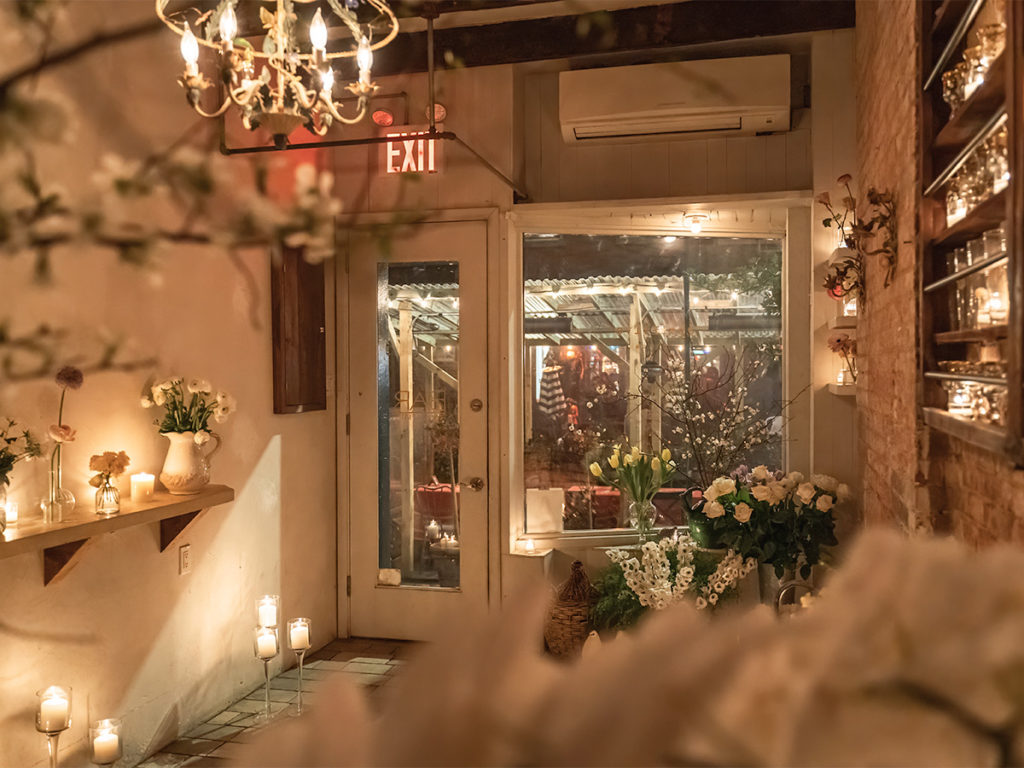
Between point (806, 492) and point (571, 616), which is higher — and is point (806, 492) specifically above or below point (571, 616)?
above

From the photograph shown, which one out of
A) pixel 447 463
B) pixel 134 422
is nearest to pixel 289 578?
pixel 447 463

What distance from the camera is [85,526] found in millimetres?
2514

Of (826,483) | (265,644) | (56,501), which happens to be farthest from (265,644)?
(826,483)

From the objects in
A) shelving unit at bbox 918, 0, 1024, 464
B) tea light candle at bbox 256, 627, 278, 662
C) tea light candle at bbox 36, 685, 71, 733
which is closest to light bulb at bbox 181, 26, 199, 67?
shelving unit at bbox 918, 0, 1024, 464

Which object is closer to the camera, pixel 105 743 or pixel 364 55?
pixel 364 55

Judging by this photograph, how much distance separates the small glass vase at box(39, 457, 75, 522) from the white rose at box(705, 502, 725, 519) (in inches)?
93.3

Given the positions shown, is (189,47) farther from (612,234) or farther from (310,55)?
(612,234)

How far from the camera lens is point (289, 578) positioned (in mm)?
4125

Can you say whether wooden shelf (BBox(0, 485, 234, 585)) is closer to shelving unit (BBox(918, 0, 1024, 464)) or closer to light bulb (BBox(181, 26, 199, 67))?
light bulb (BBox(181, 26, 199, 67))

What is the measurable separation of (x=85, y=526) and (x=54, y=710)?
0.52 metres

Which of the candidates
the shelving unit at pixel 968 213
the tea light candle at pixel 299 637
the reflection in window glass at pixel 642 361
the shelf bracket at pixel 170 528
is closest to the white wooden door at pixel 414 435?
the reflection in window glass at pixel 642 361

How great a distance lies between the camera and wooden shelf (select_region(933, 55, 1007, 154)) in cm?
134

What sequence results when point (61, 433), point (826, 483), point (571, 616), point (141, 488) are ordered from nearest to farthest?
1. point (61, 433)
2. point (141, 488)
3. point (826, 483)
4. point (571, 616)

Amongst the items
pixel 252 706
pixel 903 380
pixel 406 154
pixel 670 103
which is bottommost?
pixel 252 706
